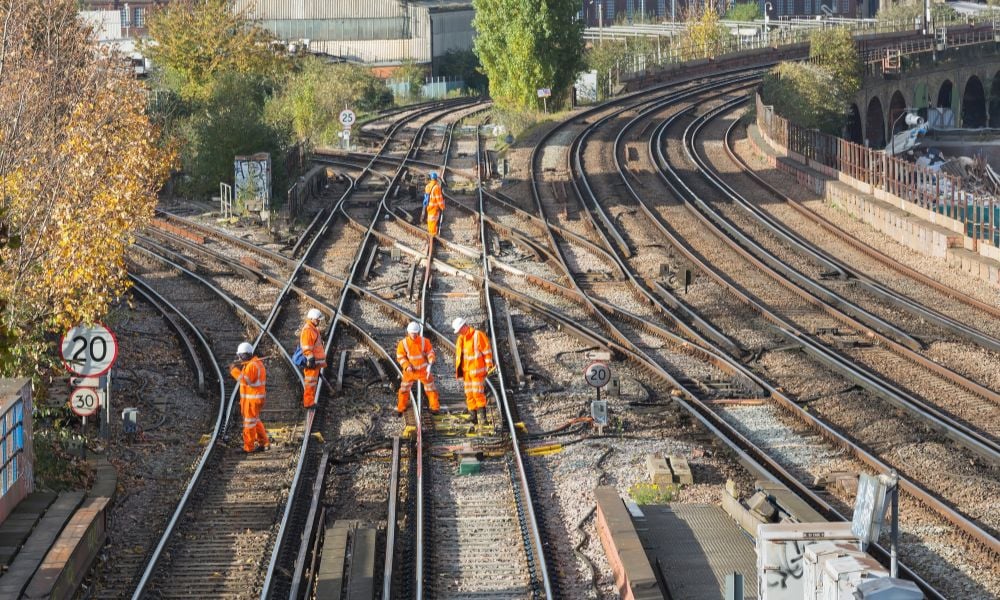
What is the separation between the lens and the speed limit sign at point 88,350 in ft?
44.0

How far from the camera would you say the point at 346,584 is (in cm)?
1098

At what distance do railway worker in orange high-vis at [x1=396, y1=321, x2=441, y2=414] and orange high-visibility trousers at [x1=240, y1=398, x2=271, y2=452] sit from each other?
1825 mm

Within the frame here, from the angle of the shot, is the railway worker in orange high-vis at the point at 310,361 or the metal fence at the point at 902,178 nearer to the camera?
the railway worker in orange high-vis at the point at 310,361

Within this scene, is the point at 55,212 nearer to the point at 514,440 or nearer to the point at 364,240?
the point at 514,440

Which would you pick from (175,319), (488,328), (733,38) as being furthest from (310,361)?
(733,38)

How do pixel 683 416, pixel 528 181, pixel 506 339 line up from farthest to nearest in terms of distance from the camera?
pixel 528 181
pixel 506 339
pixel 683 416

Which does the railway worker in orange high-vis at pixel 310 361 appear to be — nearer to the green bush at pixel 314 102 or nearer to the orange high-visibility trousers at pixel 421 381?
the orange high-visibility trousers at pixel 421 381

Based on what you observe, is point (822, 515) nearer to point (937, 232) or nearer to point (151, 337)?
point (151, 337)

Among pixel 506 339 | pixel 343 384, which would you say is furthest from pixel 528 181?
pixel 343 384

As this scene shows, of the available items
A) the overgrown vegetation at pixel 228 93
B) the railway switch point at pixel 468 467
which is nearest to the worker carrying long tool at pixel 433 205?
the overgrown vegetation at pixel 228 93

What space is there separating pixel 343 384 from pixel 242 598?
664 centimetres

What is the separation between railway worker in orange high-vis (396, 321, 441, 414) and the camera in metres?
16.0

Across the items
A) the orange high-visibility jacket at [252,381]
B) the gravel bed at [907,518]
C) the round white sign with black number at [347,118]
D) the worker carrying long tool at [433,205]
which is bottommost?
the gravel bed at [907,518]

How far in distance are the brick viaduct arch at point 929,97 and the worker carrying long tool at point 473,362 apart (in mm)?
45884
